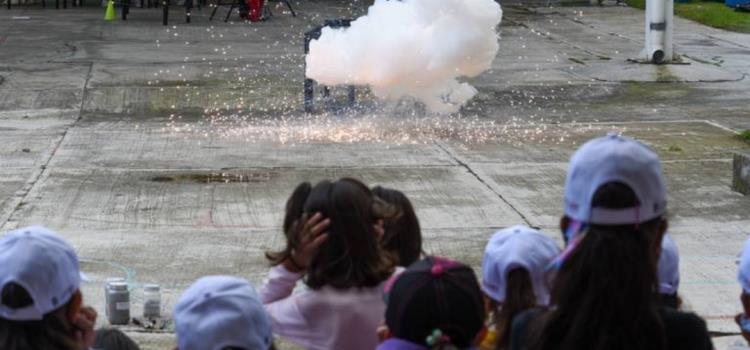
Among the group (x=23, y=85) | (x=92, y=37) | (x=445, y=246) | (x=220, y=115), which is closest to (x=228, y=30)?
(x=92, y=37)

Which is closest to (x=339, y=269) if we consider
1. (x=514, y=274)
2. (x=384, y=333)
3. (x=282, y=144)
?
(x=514, y=274)

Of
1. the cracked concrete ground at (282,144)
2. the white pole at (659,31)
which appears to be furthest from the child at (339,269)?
the white pole at (659,31)

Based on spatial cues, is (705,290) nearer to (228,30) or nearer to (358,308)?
(358,308)

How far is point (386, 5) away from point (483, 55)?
1221 millimetres

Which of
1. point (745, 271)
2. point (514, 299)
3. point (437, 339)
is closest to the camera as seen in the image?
point (437, 339)

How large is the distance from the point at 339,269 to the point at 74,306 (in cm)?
99

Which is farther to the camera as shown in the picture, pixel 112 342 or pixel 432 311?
pixel 112 342

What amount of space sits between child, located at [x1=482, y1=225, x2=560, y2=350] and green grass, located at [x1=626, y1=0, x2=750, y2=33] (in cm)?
2261

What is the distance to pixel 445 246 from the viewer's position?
366 inches

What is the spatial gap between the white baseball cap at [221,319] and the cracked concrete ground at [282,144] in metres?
3.66

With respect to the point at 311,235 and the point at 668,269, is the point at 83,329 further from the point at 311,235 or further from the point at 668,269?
the point at 668,269

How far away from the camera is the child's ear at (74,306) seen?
3.49 metres

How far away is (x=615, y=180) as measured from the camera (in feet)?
10.7

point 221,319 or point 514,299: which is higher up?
point 221,319
